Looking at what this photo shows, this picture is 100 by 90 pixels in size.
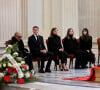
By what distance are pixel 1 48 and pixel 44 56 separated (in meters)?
2.15

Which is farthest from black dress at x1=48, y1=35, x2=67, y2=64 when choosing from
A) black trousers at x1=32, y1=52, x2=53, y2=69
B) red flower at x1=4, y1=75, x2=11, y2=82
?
red flower at x1=4, y1=75, x2=11, y2=82

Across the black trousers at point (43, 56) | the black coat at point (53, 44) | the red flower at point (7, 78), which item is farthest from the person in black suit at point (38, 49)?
the red flower at point (7, 78)

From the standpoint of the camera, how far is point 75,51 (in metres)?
10.2

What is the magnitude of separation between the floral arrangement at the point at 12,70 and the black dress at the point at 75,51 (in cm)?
481

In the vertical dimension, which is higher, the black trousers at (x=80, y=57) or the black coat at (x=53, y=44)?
the black coat at (x=53, y=44)

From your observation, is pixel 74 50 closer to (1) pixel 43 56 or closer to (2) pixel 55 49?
(2) pixel 55 49

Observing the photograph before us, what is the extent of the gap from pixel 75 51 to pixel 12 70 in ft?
16.5

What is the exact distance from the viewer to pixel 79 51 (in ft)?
33.7

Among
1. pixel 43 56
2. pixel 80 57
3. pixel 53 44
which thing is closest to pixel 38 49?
pixel 43 56

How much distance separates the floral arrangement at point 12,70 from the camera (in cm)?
538

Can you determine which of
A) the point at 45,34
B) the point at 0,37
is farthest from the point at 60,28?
the point at 0,37

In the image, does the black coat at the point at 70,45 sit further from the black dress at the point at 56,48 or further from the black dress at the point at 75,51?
the black dress at the point at 56,48

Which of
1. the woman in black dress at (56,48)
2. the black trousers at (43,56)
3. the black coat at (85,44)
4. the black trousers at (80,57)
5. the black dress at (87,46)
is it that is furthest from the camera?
the black coat at (85,44)

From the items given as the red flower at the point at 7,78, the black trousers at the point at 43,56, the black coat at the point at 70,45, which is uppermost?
the black coat at the point at 70,45
